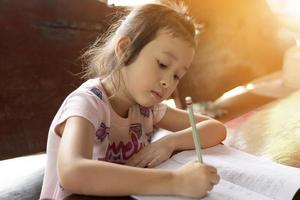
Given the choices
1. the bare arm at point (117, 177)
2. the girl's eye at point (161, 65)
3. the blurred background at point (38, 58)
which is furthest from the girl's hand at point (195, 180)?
the blurred background at point (38, 58)

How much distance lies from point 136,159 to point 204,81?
126 cm

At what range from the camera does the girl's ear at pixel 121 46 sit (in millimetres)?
935

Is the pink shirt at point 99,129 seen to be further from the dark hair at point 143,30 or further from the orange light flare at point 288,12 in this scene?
the orange light flare at point 288,12

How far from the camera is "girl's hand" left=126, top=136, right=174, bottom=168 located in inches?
34.2

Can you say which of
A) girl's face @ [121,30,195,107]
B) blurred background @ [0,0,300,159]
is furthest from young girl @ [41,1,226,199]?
blurred background @ [0,0,300,159]

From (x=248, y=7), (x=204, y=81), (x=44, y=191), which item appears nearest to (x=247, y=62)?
(x=248, y=7)

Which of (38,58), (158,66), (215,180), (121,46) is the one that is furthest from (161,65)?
(38,58)

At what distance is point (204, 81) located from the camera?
2.09m

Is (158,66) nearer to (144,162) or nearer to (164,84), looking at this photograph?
(164,84)

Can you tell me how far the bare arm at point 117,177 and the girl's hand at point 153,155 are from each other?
0.14 m

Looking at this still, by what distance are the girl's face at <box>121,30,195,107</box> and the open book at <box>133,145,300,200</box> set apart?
0.15m

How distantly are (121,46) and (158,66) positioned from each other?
0.11m

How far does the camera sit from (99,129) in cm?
89

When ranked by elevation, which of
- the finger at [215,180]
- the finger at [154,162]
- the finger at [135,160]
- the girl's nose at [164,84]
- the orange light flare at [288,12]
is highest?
the girl's nose at [164,84]
